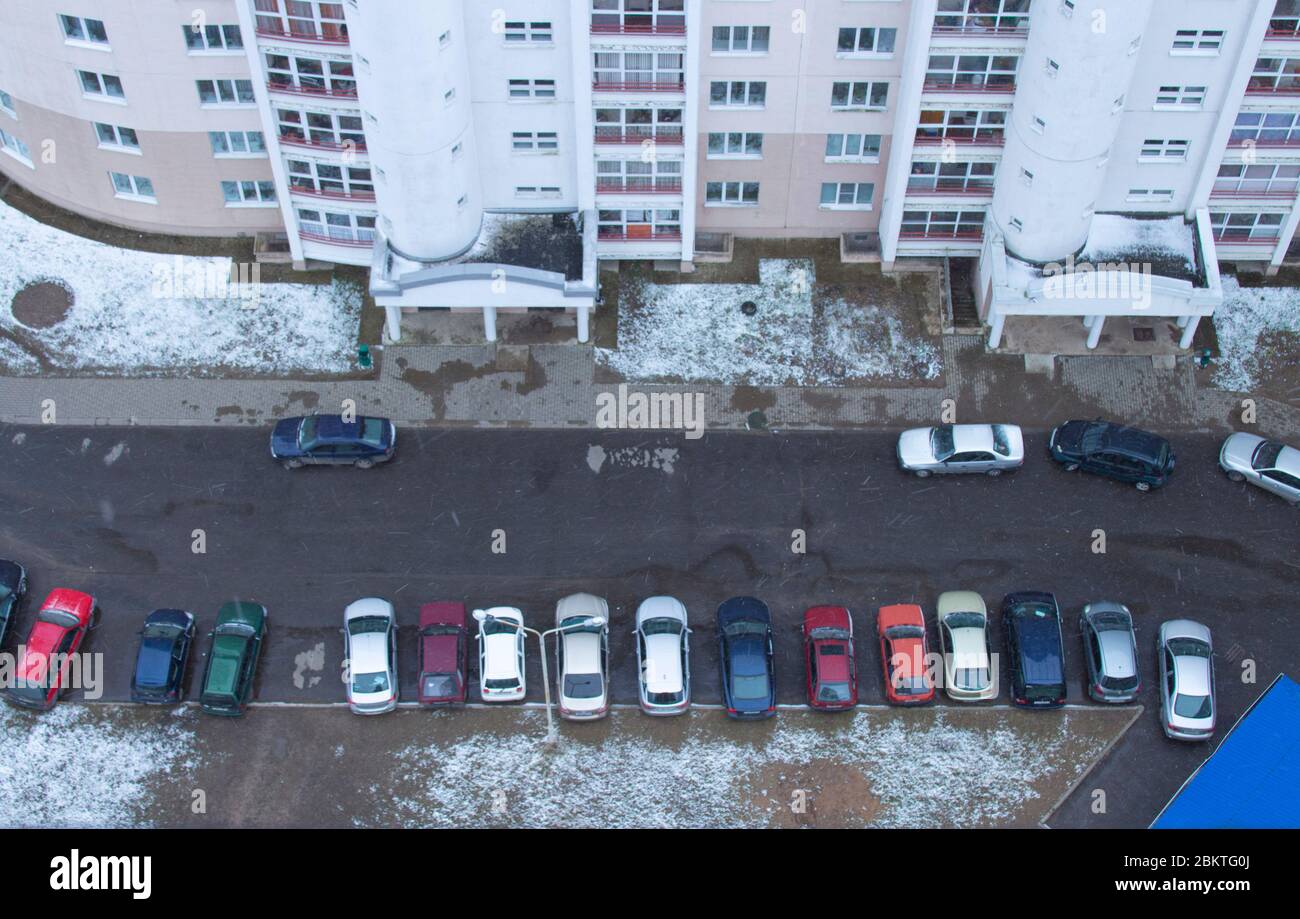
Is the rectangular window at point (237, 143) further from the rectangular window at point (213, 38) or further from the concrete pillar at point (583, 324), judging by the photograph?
the concrete pillar at point (583, 324)

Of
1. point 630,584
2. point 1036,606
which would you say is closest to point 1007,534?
point 1036,606

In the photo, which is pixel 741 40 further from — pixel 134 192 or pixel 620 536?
pixel 134 192

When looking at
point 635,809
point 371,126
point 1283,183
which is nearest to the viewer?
point 635,809

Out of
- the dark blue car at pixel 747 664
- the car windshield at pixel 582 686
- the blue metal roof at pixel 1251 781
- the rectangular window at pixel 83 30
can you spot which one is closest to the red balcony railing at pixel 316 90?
the rectangular window at pixel 83 30

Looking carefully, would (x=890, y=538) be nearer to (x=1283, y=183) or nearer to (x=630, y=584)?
(x=630, y=584)

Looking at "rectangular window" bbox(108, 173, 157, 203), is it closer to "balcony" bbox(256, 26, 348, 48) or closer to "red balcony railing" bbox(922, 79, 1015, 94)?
"balcony" bbox(256, 26, 348, 48)
